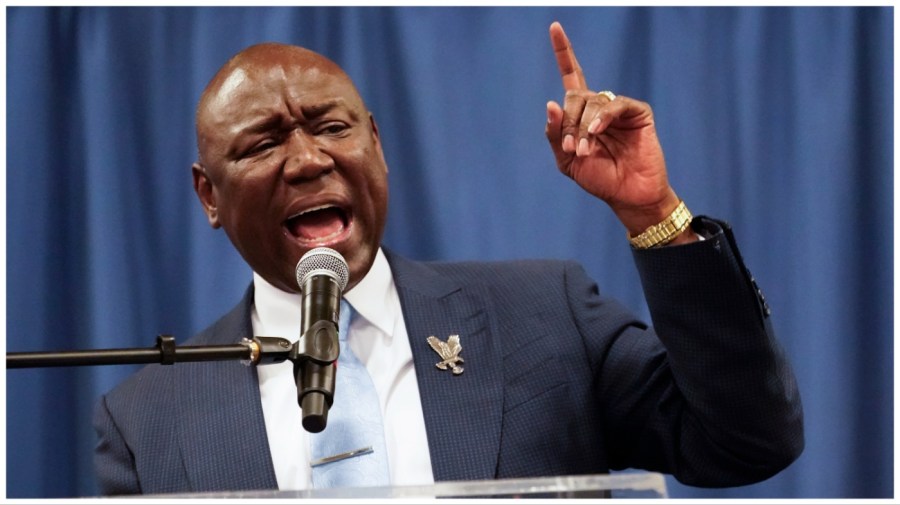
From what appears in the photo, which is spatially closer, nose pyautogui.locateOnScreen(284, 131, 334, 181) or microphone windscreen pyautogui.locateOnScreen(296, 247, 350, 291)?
microphone windscreen pyautogui.locateOnScreen(296, 247, 350, 291)

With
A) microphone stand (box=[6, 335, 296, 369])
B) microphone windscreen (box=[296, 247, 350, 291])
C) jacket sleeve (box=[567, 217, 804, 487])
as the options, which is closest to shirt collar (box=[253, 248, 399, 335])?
jacket sleeve (box=[567, 217, 804, 487])

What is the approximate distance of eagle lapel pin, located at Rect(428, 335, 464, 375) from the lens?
2.08m

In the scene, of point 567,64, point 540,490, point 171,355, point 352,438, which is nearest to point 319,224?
point 352,438

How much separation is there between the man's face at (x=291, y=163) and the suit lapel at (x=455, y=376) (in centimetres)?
12

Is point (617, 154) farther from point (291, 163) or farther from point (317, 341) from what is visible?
point (317, 341)

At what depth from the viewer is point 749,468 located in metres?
1.98

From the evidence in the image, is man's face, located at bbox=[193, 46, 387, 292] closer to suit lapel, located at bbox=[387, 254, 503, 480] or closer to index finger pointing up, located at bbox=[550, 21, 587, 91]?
suit lapel, located at bbox=[387, 254, 503, 480]

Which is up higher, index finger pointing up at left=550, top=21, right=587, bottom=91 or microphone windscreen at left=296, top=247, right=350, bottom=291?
index finger pointing up at left=550, top=21, right=587, bottom=91

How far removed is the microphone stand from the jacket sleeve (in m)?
0.66

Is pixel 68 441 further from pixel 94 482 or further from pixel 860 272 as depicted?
pixel 860 272

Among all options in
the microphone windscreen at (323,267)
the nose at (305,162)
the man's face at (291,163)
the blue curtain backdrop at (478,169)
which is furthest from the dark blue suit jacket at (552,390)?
the blue curtain backdrop at (478,169)

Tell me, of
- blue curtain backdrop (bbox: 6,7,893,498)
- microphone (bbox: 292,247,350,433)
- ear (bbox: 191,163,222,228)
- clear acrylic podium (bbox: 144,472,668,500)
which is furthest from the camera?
blue curtain backdrop (bbox: 6,7,893,498)

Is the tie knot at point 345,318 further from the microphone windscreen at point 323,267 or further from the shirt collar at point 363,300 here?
the microphone windscreen at point 323,267

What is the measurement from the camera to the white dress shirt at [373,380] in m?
2.01
